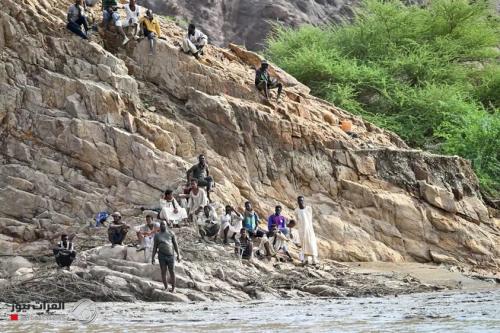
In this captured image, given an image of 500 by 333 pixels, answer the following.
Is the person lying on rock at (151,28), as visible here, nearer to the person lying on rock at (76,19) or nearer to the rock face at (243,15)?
the person lying on rock at (76,19)

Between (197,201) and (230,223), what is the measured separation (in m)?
1.04

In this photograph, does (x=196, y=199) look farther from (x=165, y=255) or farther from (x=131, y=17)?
(x=131, y=17)

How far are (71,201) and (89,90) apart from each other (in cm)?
296

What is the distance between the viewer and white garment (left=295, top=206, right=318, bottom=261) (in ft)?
69.3

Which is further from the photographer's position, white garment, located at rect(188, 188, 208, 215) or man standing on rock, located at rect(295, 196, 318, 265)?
man standing on rock, located at rect(295, 196, 318, 265)

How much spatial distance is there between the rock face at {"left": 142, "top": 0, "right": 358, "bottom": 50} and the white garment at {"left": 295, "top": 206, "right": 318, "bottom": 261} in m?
22.3

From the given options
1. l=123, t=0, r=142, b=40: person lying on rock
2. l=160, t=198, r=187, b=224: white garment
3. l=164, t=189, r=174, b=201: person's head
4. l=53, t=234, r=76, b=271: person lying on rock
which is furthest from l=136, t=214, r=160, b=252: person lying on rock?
l=123, t=0, r=142, b=40: person lying on rock

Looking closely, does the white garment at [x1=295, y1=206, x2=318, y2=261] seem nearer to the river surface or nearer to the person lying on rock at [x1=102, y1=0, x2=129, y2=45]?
the river surface

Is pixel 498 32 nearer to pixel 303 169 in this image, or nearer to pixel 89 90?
pixel 303 169

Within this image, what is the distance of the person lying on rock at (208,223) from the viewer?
20281mm

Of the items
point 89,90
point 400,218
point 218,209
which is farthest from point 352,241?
point 89,90

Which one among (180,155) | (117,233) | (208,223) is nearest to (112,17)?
(180,155)

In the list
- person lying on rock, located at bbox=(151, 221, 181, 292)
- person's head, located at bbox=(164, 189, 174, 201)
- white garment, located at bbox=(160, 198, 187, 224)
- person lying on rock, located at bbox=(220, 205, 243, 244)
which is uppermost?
person's head, located at bbox=(164, 189, 174, 201)

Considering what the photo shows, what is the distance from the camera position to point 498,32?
3641 cm
